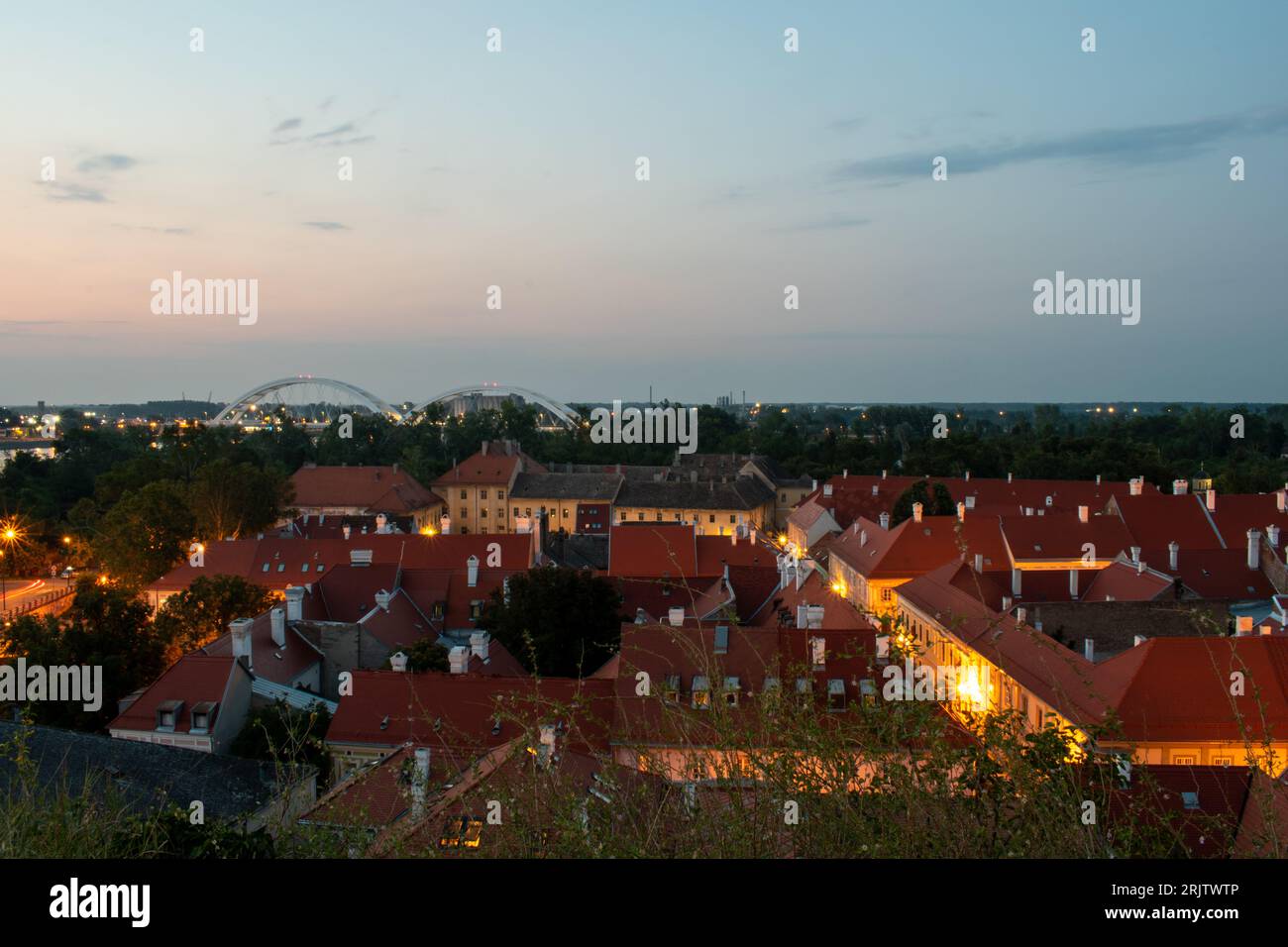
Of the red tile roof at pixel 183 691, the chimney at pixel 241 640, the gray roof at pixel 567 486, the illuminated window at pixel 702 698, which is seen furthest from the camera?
the gray roof at pixel 567 486

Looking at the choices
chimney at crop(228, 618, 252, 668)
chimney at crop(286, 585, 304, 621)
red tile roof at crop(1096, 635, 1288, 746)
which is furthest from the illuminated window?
chimney at crop(286, 585, 304, 621)

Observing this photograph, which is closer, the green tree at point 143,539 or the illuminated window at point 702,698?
the illuminated window at point 702,698

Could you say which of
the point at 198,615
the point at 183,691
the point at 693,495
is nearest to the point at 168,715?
the point at 183,691

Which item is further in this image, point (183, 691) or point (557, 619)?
point (557, 619)

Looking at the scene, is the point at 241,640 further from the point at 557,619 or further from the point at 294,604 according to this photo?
the point at 557,619

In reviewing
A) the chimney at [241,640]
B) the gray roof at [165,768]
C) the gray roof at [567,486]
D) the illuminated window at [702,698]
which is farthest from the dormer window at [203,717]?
the gray roof at [567,486]

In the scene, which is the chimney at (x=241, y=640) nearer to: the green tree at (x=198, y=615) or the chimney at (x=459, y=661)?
the chimney at (x=459, y=661)
